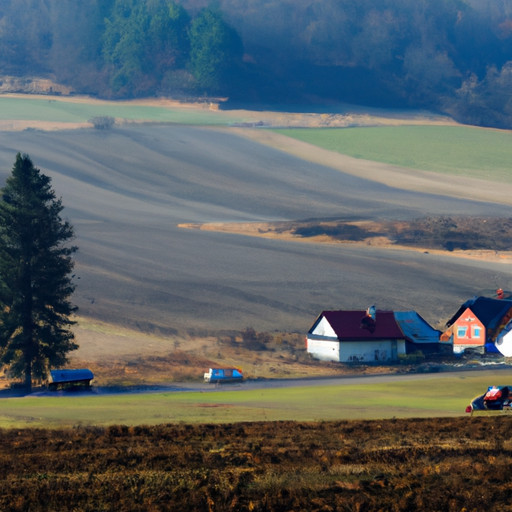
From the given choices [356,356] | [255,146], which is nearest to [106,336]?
[356,356]

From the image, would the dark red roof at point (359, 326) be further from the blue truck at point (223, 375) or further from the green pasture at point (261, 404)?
the green pasture at point (261, 404)

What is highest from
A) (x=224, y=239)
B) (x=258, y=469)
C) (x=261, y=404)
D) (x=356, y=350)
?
(x=224, y=239)

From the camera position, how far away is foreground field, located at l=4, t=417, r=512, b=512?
21.5 metres

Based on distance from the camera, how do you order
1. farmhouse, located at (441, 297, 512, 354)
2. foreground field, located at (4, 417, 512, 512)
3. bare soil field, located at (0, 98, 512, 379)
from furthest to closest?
1. bare soil field, located at (0, 98, 512, 379)
2. farmhouse, located at (441, 297, 512, 354)
3. foreground field, located at (4, 417, 512, 512)

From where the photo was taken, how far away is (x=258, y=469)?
25.4 metres

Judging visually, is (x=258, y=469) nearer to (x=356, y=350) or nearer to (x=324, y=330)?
(x=356, y=350)

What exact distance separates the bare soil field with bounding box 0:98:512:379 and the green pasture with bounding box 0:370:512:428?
13.2m

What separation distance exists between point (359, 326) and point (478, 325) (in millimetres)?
10083

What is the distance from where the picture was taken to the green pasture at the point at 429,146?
160 metres

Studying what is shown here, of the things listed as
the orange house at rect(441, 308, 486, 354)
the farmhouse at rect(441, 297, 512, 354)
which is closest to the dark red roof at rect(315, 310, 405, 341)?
the farmhouse at rect(441, 297, 512, 354)

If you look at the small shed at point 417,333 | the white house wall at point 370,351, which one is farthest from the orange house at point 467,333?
the white house wall at point 370,351

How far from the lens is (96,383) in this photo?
2486 inches

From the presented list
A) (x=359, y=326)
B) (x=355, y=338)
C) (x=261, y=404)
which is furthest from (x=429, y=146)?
(x=261, y=404)

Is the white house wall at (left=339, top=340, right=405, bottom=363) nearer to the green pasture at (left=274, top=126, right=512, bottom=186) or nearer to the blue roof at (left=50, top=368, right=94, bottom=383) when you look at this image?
the blue roof at (left=50, top=368, right=94, bottom=383)
